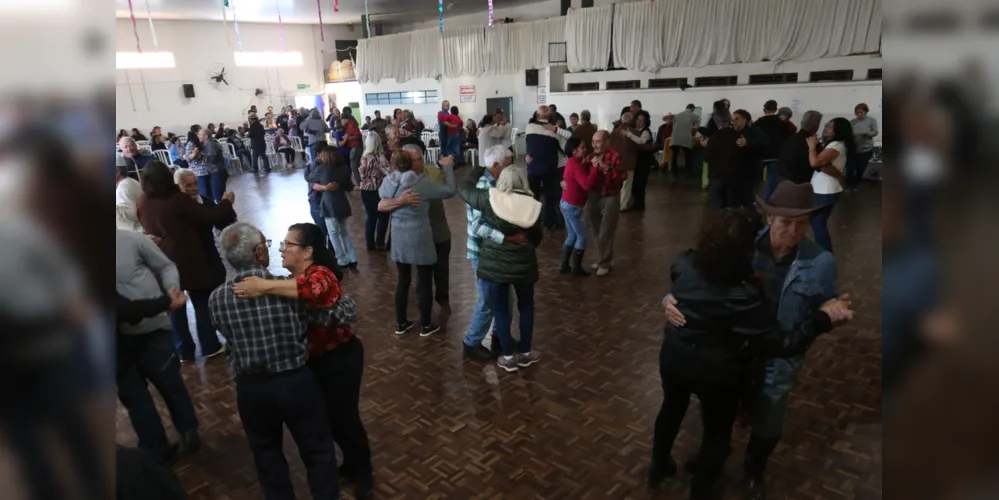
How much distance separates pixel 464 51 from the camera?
14.0m

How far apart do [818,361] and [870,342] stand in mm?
433

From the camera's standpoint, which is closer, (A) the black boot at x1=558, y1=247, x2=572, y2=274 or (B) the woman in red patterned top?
(B) the woman in red patterned top

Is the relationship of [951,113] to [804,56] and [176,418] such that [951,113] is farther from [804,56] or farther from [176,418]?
[804,56]

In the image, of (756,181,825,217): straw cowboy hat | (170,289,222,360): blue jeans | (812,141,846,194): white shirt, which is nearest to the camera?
(756,181,825,217): straw cowboy hat

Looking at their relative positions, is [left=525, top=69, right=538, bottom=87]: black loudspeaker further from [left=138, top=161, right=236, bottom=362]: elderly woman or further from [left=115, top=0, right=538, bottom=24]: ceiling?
[left=138, top=161, right=236, bottom=362]: elderly woman

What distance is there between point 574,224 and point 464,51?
1033 centimetres

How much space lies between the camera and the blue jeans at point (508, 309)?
3318 mm

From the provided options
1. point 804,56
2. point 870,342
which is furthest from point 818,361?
point 804,56

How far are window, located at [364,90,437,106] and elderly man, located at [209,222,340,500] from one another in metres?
14.2

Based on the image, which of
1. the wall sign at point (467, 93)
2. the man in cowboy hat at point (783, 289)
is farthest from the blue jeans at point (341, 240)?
the wall sign at point (467, 93)

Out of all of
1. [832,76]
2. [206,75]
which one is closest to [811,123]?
[832,76]

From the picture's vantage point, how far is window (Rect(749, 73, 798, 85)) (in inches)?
384

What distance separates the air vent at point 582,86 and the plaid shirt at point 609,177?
7983 millimetres

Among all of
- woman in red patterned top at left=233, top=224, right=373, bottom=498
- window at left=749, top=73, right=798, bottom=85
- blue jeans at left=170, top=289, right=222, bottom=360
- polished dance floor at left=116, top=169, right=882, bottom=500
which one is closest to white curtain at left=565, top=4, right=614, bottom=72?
window at left=749, top=73, right=798, bottom=85
